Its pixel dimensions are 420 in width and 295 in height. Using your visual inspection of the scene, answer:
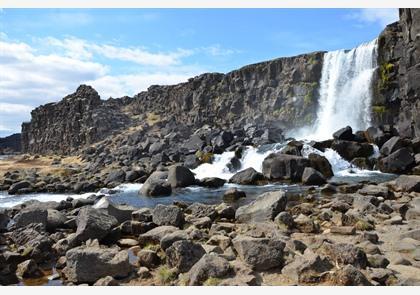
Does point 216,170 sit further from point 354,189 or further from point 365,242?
point 365,242

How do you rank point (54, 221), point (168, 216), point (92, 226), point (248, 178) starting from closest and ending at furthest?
point (92, 226) < point (168, 216) < point (54, 221) < point (248, 178)

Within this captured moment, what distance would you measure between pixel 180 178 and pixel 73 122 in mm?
74346

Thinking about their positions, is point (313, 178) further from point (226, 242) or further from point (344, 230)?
point (226, 242)

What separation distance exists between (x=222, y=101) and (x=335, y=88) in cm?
2963

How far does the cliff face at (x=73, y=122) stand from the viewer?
9194cm

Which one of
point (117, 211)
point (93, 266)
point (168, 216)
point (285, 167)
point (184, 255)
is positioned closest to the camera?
point (93, 266)

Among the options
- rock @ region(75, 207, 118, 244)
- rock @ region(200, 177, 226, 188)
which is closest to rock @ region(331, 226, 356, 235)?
rock @ region(75, 207, 118, 244)

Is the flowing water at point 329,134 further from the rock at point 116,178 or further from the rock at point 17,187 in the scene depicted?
the rock at point 116,178

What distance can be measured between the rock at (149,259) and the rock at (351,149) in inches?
1076

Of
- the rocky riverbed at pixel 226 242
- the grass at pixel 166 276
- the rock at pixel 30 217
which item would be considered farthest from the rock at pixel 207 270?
the rock at pixel 30 217

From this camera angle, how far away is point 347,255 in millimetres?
9047

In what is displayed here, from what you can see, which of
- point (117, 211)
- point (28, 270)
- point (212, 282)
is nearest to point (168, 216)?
point (117, 211)

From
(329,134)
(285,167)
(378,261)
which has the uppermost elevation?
(329,134)

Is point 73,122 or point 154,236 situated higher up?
point 73,122
